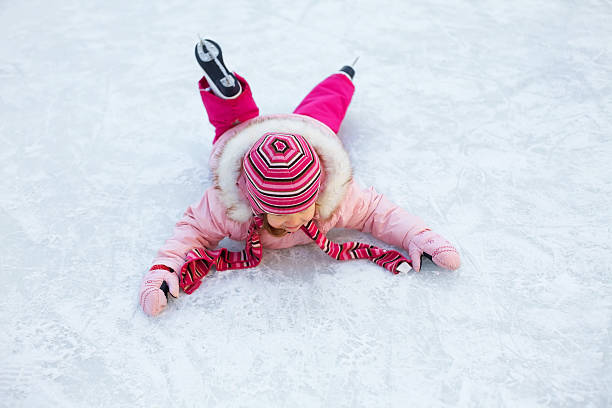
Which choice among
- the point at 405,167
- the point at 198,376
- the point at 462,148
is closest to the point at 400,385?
the point at 198,376

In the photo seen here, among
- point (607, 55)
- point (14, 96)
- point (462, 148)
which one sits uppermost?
point (607, 55)

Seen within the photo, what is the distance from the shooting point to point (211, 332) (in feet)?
3.45

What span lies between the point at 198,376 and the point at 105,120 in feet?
3.07

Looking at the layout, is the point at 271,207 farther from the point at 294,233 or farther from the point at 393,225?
the point at 393,225

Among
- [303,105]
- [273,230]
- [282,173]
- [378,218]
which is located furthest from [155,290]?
[303,105]

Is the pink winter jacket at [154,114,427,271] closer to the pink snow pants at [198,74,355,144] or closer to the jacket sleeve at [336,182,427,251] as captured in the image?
the jacket sleeve at [336,182,427,251]

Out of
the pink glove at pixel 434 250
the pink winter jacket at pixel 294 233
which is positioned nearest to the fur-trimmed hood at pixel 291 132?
the pink winter jacket at pixel 294 233

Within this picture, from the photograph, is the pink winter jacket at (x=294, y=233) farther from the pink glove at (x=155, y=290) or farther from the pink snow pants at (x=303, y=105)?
the pink snow pants at (x=303, y=105)

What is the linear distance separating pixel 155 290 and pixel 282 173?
1.22ft

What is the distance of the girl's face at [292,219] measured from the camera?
1.03 metres

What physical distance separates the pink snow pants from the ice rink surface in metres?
0.11

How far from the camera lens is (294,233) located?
118 centimetres

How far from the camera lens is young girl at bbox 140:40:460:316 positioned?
0.97 meters

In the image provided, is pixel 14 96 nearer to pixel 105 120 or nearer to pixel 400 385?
pixel 105 120
